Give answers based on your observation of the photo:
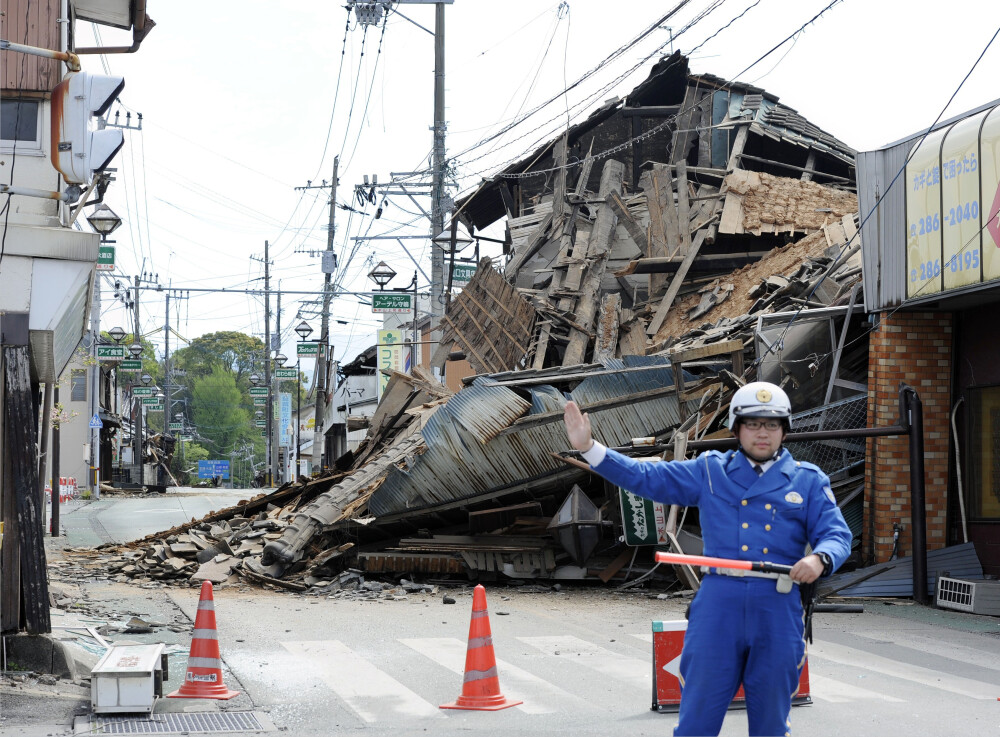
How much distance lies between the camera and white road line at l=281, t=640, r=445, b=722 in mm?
7730

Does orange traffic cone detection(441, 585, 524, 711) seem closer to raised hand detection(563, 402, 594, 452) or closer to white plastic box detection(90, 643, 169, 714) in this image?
white plastic box detection(90, 643, 169, 714)

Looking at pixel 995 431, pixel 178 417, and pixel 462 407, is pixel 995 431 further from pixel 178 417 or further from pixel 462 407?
pixel 178 417

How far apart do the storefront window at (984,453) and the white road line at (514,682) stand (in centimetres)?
678

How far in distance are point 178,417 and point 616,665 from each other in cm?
8822

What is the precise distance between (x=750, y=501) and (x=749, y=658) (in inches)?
27.3

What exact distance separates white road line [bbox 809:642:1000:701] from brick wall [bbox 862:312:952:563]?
342 cm

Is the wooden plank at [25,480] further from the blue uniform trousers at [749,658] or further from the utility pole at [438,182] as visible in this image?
the utility pole at [438,182]

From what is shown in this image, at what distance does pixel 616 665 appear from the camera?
939 centimetres

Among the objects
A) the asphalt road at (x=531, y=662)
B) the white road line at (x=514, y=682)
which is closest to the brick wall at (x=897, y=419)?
the asphalt road at (x=531, y=662)

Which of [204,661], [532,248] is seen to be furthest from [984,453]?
[532,248]

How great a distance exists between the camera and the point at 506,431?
14703 mm

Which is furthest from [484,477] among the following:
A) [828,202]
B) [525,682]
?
[828,202]

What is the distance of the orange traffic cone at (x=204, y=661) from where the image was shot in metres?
8.09

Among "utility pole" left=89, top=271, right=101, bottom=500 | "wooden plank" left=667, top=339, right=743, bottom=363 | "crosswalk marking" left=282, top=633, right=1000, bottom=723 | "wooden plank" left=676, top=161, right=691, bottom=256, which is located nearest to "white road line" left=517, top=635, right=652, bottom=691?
"crosswalk marking" left=282, top=633, right=1000, bottom=723
